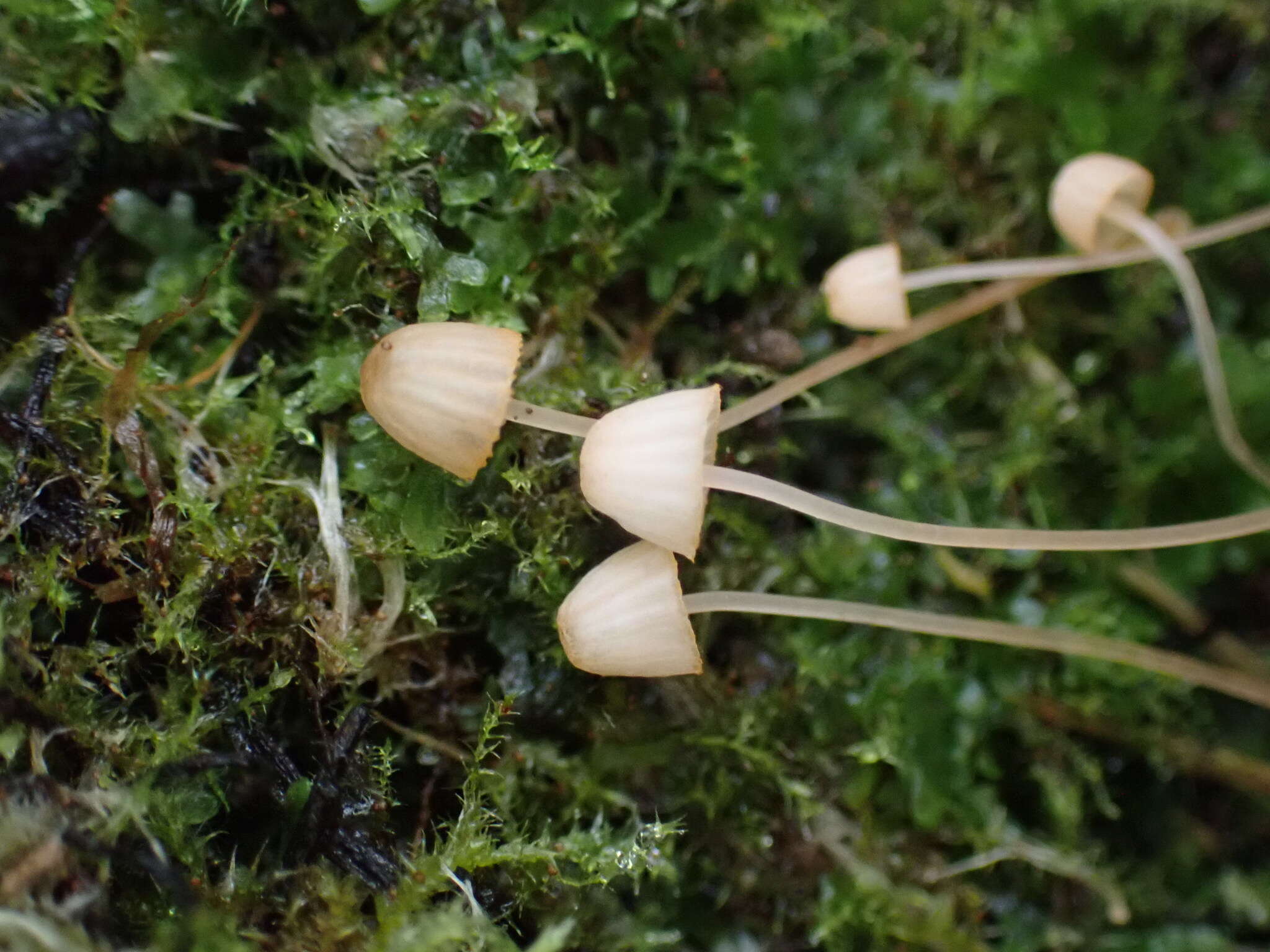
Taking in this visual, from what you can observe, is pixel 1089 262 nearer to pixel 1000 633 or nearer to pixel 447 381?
pixel 1000 633

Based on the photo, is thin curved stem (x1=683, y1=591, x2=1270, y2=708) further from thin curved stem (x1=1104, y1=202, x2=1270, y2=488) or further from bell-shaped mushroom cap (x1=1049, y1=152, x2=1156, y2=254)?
bell-shaped mushroom cap (x1=1049, y1=152, x2=1156, y2=254)

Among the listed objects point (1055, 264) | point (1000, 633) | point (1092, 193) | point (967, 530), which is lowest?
point (1000, 633)

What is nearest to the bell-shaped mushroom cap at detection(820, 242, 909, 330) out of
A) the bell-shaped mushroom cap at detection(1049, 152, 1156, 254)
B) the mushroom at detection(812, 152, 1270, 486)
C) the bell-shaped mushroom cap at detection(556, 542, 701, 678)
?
the mushroom at detection(812, 152, 1270, 486)

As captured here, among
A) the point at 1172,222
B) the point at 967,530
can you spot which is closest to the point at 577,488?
the point at 967,530

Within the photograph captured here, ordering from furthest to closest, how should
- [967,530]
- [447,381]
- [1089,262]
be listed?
[1089,262], [967,530], [447,381]

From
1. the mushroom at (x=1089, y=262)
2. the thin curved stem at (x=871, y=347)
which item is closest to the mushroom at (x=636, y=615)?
the thin curved stem at (x=871, y=347)

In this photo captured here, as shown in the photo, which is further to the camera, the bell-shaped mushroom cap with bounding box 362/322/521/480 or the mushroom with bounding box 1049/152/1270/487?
the mushroom with bounding box 1049/152/1270/487

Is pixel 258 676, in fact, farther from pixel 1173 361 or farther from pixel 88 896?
pixel 1173 361
